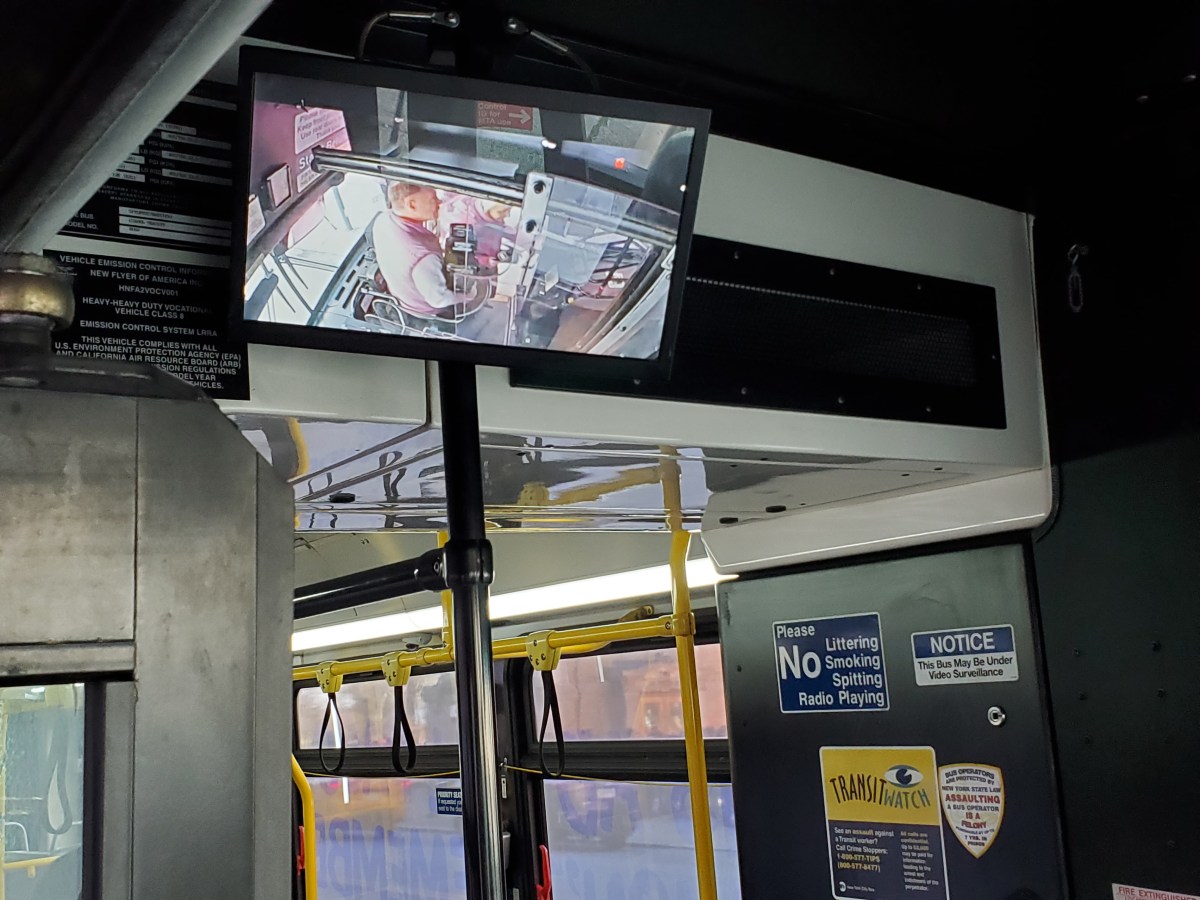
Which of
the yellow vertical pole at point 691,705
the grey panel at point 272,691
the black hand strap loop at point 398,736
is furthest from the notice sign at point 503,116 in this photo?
the black hand strap loop at point 398,736

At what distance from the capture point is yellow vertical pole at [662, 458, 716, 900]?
2.54m

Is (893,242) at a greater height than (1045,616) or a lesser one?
greater

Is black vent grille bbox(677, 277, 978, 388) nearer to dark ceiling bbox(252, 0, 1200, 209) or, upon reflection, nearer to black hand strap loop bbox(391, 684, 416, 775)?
dark ceiling bbox(252, 0, 1200, 209)

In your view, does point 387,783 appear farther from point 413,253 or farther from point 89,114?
point 89,114

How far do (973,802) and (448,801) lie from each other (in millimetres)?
3228

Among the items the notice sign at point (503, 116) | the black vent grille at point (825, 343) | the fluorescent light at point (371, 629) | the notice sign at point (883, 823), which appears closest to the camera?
the notice sign at point (503, 116)

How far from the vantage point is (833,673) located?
264 centimetres

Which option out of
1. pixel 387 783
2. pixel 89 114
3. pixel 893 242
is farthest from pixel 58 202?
pixel 387 783

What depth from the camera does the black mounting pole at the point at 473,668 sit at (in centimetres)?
130

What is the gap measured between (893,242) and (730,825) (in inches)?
88.2

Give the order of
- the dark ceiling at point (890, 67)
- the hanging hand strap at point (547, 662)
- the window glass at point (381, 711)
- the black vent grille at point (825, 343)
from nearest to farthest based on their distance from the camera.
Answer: the dark ceiling at point (890, 67), the black vent grille at point (825, 343), the hanging hand strap at point (547, 662), the window glass at point (381, 711)

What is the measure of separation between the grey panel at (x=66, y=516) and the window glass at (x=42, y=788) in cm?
5

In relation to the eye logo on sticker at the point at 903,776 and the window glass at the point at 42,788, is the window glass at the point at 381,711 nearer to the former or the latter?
the eye logo on sticker at the point at 903,776

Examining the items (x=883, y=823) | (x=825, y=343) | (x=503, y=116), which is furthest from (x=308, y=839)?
(x=503, y=116)
